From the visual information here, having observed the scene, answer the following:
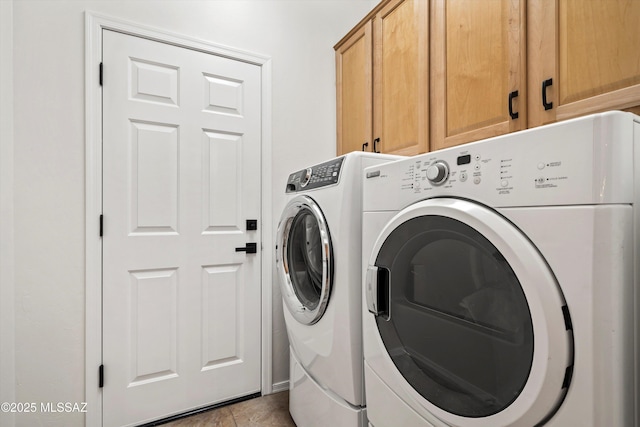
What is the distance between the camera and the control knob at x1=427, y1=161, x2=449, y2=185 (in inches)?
29.8

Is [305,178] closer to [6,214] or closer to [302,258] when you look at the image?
[302,258]

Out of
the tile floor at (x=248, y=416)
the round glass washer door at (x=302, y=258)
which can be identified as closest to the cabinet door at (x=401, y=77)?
the round glass washer door at (x=302, y=258)

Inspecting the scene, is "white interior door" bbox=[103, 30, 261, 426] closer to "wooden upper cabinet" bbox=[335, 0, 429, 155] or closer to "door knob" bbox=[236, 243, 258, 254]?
"door knob" bbox=[236, 243, 258, 254]

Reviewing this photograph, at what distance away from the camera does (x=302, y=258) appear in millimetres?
1512

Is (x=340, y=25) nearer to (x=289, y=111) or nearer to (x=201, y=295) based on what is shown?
(x=289, y=111)

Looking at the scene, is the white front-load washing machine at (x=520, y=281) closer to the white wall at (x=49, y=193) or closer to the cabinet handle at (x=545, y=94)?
the cabinet handle at (x=545, y=94)

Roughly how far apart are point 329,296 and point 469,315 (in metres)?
0.56

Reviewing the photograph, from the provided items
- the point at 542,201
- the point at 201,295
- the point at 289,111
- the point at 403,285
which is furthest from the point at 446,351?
the point at 289,111

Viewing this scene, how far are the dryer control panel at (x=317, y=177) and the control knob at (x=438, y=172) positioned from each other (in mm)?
435

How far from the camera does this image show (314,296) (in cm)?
140

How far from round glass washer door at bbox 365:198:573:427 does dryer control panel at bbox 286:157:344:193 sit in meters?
0.38

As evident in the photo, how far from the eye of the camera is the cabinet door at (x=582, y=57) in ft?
2.79

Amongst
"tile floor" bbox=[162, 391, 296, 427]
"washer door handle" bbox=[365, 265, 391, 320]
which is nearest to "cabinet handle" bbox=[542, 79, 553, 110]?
"washer door handle" bbox=[365, 265, 391, 320]

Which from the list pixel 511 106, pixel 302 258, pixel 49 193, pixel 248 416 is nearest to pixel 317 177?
pixel 302 258
